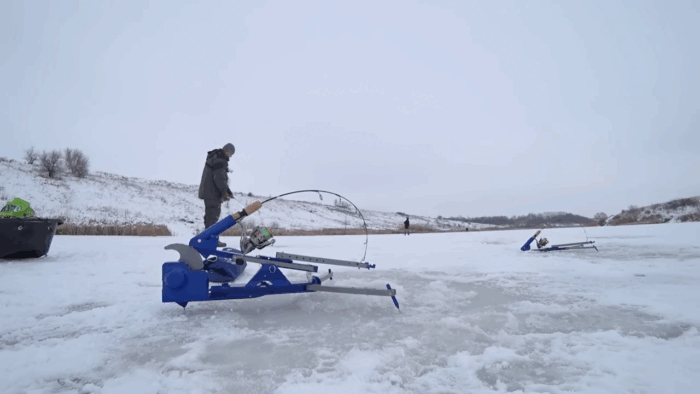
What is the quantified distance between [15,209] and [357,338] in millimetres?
5915

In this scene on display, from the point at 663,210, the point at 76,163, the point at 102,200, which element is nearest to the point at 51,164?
the point at 76,163

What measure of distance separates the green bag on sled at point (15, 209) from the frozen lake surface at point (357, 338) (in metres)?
1.39

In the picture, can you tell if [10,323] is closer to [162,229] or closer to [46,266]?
[46,266]

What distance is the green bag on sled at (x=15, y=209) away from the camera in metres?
4.94

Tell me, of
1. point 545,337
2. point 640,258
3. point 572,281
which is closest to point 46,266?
point 545,337

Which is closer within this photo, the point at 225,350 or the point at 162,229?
the point at 225,350

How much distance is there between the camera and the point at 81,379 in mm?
1707

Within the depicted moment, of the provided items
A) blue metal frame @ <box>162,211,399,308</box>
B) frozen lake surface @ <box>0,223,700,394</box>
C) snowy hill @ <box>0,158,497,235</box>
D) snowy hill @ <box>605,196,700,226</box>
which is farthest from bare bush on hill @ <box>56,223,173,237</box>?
snowy hill @ <box>605,196,700,226</box>

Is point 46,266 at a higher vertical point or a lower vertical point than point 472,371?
higher

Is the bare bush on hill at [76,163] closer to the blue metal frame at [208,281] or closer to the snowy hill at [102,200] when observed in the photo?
the snowy hill at [102,200]

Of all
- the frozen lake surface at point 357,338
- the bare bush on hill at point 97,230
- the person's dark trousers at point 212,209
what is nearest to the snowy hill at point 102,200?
the bare bush on hill at point 97,230

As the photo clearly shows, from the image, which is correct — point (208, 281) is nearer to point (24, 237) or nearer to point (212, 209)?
point (212, 209)

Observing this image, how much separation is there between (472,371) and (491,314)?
48.8 inches

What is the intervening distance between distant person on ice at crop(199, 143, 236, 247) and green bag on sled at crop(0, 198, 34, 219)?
8.35 ft
